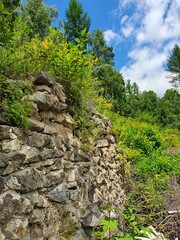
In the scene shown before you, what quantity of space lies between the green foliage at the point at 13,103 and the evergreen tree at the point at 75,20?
18581mm

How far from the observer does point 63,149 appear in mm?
3162

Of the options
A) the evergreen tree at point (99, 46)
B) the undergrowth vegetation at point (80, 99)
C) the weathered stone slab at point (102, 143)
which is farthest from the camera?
the evergreen tree at point (99, 46)

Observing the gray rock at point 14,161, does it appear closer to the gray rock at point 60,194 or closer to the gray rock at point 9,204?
the gray rock at point 9,204

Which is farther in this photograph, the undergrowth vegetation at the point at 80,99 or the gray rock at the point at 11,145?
the undergrowth vegetation at the point at 80,99

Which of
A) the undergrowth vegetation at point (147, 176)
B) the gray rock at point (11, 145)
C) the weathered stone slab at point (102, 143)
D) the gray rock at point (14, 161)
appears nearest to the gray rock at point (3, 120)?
the gray rock at point (11, 145)

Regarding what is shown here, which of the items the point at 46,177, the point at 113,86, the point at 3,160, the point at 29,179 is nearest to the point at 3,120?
the point at 3,160

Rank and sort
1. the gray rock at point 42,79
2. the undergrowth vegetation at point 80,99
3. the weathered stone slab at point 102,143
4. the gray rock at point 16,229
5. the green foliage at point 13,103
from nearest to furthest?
the gray rock at point 16,229
the green foliage at point 13,103
the undergrowth vegetation at point 80,99
the gray rock at point 42,79
the weathered stone slab at point 102,143

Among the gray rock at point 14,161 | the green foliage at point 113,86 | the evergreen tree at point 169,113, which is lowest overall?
the gray rock at point 14,161

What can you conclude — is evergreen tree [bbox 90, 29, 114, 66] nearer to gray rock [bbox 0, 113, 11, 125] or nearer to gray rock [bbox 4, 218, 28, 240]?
gray rock [bbox 0, 113, 11, 125]

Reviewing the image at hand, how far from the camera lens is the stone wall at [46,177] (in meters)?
2.23

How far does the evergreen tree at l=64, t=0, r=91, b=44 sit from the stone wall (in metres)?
18.0

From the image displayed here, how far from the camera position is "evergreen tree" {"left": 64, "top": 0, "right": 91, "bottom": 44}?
20.3m

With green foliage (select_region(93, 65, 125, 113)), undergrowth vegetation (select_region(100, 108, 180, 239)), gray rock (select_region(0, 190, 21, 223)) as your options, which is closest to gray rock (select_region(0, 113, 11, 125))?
gray rock (select_region(0, 190, 21, 223))

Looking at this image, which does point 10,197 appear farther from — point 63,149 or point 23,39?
point 23,39
